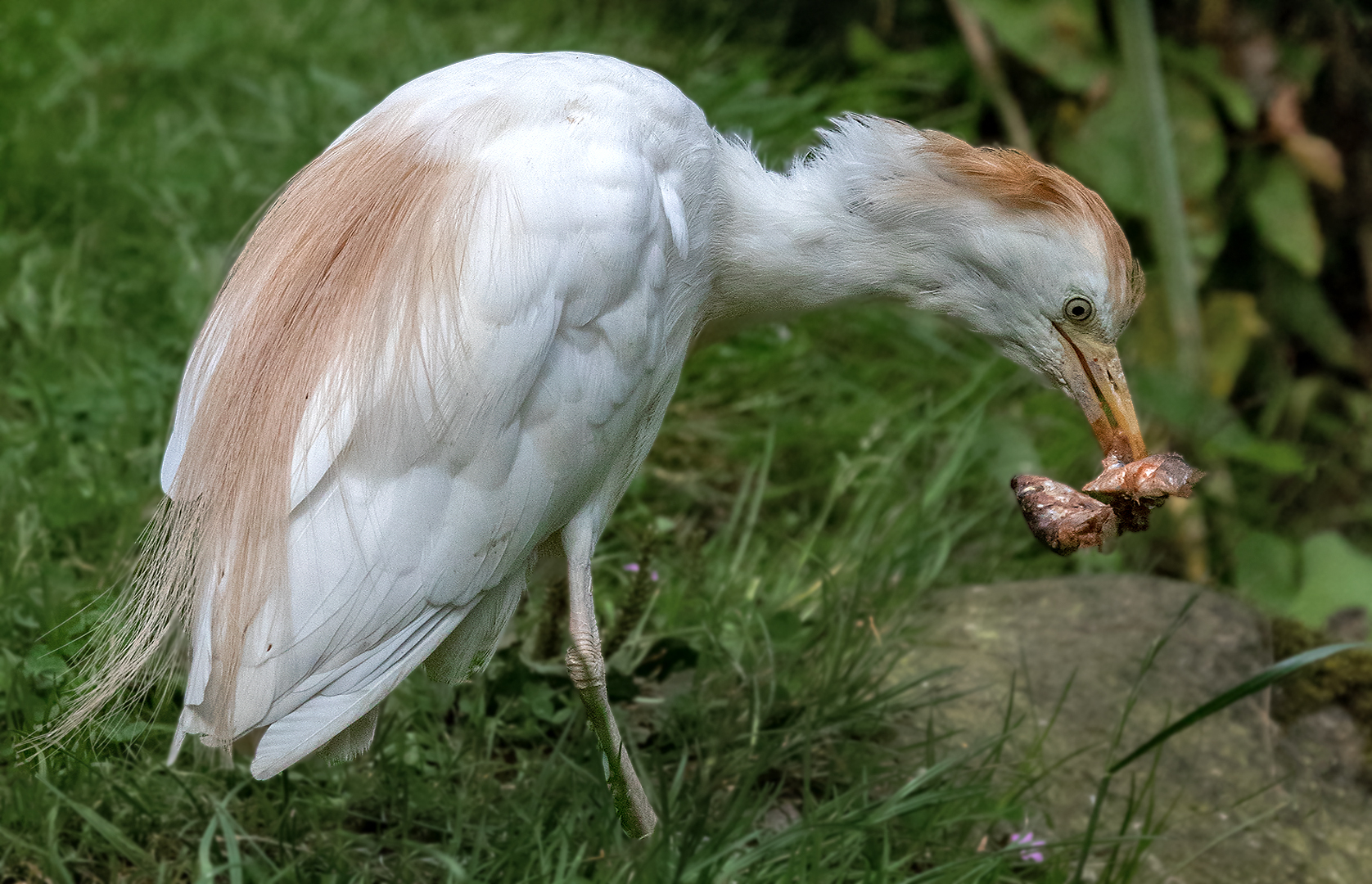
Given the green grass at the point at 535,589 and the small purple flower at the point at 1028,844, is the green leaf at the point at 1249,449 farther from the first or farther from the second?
the small purple flower at the point at 1028,844

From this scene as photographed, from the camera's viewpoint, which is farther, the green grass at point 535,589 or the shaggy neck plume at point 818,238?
the shaggy neck plume at point 818,238

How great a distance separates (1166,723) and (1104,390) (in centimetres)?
101

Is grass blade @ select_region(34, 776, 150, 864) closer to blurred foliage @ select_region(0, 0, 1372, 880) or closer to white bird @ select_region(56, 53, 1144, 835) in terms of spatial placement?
blurred foliage @ select_region(0, 0, 1372, 880)

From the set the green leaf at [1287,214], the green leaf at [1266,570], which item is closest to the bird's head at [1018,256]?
the green leaf at [1266,570]

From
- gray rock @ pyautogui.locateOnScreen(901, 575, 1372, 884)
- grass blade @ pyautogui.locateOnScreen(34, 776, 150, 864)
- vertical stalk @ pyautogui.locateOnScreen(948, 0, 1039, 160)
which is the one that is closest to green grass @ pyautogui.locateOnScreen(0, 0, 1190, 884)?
grass blade @ pyautogui.locateOnScreen(34, 776, 150, 864)

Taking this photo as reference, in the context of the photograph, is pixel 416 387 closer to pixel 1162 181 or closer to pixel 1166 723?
pixel 1166 723

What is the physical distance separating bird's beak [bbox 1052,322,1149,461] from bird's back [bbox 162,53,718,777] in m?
0.78

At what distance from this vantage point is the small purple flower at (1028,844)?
2502 mm

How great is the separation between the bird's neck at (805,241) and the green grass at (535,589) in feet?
2.13

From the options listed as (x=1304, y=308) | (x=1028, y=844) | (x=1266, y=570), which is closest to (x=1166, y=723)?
(x=1028, y=844)

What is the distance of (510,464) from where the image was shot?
2113mm

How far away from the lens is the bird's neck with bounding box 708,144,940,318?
244 cm

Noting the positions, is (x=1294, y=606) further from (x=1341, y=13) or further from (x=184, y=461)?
(x=184, y=461)

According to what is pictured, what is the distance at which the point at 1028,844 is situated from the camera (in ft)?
8.10
